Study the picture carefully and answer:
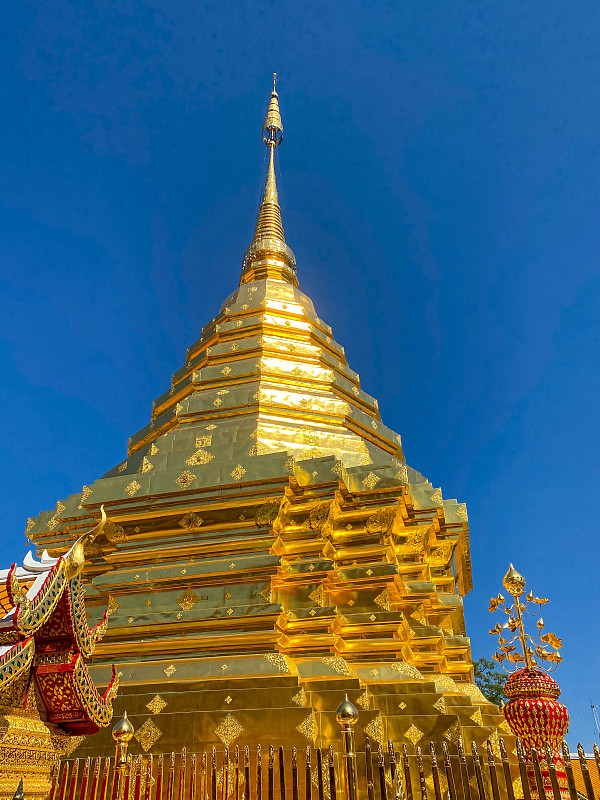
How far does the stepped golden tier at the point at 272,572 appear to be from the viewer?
7527mm

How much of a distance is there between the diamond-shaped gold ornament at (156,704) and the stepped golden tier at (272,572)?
0.01m

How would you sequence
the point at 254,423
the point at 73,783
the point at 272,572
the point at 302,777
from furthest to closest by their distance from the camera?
the point at 254,423
the point at 272,572
the point at 302,777
the point at 73,783

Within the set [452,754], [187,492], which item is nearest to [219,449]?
[187,492]

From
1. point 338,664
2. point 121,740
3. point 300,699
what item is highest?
point 338,664

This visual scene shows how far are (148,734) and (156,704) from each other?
1.12 feet

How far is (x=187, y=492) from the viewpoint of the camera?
9688mm

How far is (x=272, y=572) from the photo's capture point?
8.81 metres

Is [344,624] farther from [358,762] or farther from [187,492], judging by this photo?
[187,492]

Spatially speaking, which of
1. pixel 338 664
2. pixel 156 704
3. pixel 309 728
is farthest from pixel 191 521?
pixel 309 728

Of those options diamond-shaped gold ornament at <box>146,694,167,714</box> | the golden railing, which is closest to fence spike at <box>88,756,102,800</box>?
the golden railing

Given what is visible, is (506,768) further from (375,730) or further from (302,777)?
(375,730)

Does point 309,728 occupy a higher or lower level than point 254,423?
lower

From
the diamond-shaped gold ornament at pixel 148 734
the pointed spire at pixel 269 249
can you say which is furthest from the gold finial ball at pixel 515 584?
the pointed spire at pixel 269 249

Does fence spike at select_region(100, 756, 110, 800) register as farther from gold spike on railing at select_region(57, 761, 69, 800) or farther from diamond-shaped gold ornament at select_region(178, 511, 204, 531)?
diamond-shaped gold ornament at select_region(178, 511, 204, 531)
